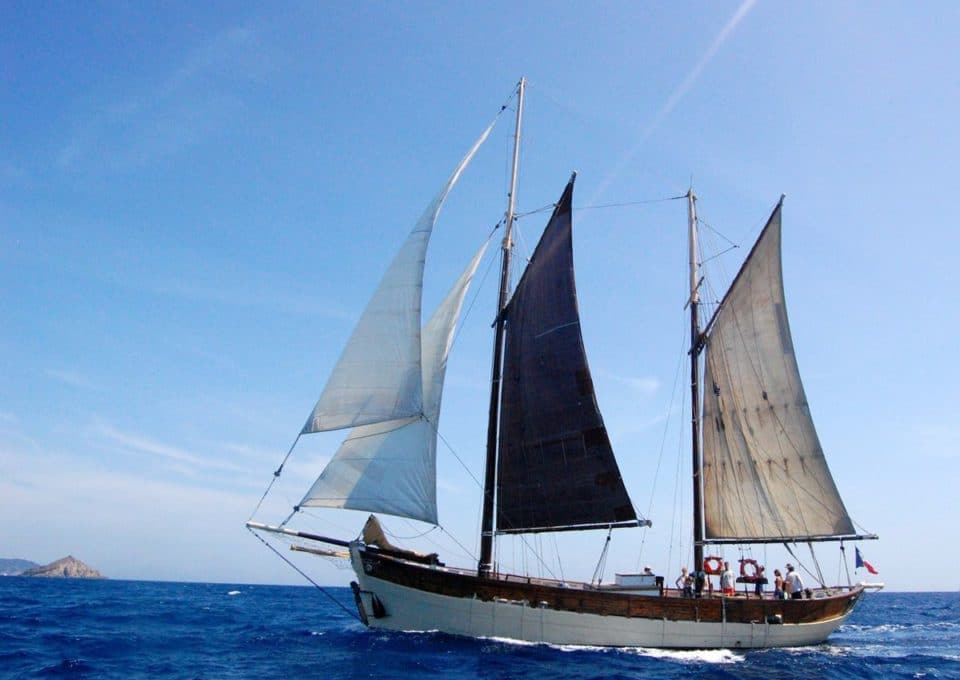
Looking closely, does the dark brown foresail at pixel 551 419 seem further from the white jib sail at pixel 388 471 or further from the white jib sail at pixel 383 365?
the white jib sail at pixel 383 365

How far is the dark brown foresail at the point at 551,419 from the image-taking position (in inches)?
1212

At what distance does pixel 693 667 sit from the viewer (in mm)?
25188

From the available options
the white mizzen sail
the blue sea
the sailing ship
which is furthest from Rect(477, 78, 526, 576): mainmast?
the white mizzen sail

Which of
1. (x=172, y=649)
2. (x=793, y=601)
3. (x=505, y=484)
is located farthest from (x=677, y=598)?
(x=172, y=649)

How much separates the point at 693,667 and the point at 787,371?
53.4ft

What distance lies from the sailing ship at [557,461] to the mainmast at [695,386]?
0.09 m

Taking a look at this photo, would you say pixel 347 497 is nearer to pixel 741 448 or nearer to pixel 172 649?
pixel 172 649

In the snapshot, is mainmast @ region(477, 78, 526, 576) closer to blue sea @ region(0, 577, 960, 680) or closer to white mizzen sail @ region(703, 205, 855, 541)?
blue sea @ region(0, 577, 960, 680)

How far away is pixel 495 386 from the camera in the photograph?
32.8 meters

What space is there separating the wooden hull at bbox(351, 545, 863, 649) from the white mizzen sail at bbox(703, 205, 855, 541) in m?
A: 6.96

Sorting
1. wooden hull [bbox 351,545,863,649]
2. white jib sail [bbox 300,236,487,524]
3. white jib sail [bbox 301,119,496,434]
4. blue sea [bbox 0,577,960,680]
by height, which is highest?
white jib sail [bbox 301,119,496,434]

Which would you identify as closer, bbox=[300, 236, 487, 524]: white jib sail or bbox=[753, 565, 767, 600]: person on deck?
bbox=[300, 236, 487, 524]: white jib sail

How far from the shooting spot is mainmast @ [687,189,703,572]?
3500 centimetres

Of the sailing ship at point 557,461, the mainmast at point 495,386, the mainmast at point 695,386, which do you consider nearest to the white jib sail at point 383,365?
the sailing ship at point 557,461
